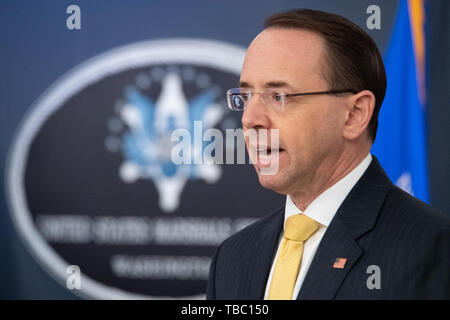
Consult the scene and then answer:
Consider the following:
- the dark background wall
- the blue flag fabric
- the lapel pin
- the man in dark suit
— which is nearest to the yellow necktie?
the man in dark suit

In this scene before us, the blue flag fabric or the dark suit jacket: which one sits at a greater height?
the blue flag fabric

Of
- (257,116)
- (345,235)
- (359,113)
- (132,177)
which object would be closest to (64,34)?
(132,177)

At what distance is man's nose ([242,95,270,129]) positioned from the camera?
147 centimetres

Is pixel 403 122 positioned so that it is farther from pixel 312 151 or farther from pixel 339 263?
pixel 339 263

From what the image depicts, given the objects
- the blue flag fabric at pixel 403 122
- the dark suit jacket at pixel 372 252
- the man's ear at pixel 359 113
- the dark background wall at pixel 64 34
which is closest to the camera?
the dark suit jacket at pixel 372 252

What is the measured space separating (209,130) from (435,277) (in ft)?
5.26

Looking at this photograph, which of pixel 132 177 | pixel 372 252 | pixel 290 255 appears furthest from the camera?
pixel 132 177

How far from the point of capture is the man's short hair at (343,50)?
4.87 ft

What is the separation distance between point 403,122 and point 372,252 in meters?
1.32

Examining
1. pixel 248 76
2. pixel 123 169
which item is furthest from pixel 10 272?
pixel 248 76

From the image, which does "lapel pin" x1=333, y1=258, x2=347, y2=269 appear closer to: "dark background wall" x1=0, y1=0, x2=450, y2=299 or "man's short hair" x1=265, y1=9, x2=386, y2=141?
"man's short hair" x1=265, y1=9, x2=386, y2=141

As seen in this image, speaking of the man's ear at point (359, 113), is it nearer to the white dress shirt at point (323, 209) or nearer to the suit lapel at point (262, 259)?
the white dress shirt at point (323, 209)

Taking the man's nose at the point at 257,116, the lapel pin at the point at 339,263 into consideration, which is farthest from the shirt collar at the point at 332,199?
the man's nose at the point at 257,116

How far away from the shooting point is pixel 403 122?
8.18 feet
